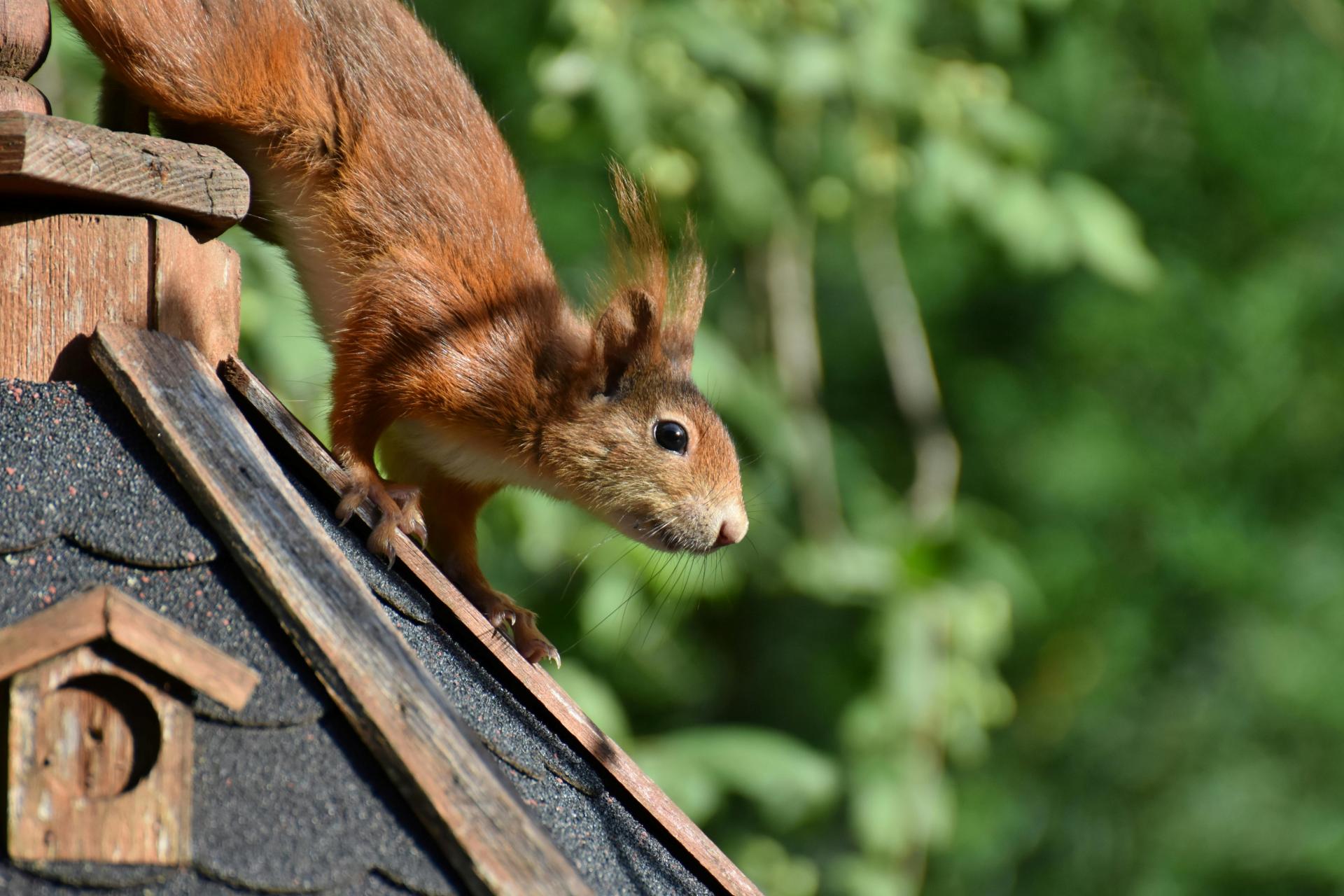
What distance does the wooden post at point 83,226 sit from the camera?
136 centimetres

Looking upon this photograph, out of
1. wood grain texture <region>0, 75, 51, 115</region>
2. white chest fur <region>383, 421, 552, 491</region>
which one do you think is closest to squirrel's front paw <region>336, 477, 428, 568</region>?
white chest fur <region>383, 421, 552, 491</region>

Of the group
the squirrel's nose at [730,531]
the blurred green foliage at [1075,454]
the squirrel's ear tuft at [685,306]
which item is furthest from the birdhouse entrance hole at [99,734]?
the blurred green foliage at [1075,454]

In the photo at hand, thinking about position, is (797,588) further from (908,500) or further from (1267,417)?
(1267,417)

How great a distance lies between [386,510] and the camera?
164 cm

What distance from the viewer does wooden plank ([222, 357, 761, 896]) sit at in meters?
1.60

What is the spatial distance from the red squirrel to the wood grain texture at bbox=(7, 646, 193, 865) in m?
0.70

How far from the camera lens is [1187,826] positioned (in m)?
6.52

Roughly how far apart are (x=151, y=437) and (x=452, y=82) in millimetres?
1157

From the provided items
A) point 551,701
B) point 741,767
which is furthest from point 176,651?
point 741,767

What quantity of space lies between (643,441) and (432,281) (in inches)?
18.7

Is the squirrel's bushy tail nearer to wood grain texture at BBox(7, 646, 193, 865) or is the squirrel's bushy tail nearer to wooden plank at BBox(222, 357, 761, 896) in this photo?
wooden plank at BBox(222, 357, 761, 896)

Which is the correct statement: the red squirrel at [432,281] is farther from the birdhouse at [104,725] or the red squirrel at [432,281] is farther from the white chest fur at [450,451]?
the birdhouse at [104,725]

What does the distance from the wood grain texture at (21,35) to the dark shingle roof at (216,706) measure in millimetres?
385

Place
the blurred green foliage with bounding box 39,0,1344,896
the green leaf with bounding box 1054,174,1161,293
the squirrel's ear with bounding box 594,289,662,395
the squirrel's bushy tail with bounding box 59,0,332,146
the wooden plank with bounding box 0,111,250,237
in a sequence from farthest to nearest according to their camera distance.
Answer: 1. the blurred green foliage with bounding box 39,0,1344,896
2. the green leaf with bounding box 1054,174,1161,293
3. the squirrel's ear with bounding box 594,289,662,395
4. the squirrel's bushy tail with bounding box 59,0,332,146
5. the wooden plank with bounding box 0,111,250,237
